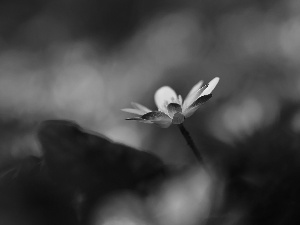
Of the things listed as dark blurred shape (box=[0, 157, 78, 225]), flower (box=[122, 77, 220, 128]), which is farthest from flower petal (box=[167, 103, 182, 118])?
dark blurred shape (box=[0, 157, 78, 225])

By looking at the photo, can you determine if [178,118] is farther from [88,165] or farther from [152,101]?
[152,101]

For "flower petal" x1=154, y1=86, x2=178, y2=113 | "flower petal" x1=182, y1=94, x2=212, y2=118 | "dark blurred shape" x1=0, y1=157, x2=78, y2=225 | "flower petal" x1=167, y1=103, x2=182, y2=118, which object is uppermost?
"flower petal" x1=154, y1=86, x2=178, y2=113

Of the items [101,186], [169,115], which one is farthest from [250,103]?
[101,186]

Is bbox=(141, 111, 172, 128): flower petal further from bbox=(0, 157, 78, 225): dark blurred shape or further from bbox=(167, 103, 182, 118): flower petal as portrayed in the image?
bbox=(0, 157, 78, 225): dark blurred shape

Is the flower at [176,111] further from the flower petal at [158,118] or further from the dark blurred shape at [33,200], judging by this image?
the dark blurred shape at [33,200]

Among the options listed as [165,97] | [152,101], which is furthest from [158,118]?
[152,101]

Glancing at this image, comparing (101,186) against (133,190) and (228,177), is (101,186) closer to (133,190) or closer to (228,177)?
(133,190)
